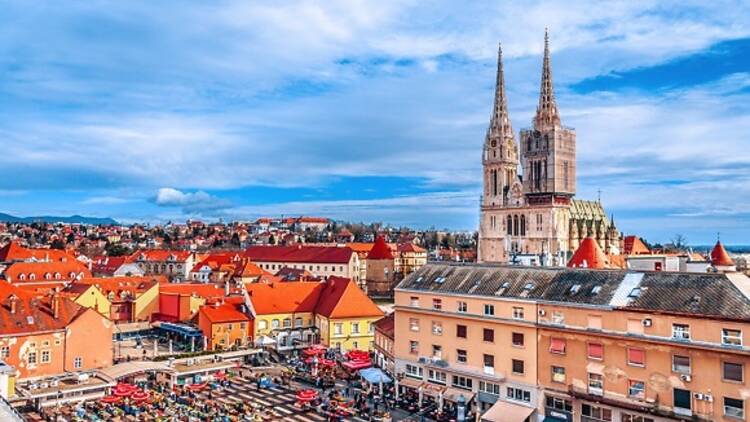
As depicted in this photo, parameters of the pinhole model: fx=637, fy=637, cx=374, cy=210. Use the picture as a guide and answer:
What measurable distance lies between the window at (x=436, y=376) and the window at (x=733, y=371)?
617 inches

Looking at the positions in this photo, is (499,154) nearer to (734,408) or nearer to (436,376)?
(436,376)

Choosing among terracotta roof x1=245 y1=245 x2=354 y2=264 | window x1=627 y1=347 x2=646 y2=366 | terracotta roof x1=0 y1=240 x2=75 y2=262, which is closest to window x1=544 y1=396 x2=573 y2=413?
window x1=627 y1=347 x2=646 y2=366

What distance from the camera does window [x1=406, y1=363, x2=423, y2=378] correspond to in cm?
3959

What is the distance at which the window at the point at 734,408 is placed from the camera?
87.5ft

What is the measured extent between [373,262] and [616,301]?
78427 mm

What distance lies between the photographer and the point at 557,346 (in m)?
33.1

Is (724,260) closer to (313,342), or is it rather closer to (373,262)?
(313,342)

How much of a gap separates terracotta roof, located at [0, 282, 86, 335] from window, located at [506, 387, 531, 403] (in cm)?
2905

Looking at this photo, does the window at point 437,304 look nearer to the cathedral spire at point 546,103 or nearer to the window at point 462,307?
the window at point 462,307

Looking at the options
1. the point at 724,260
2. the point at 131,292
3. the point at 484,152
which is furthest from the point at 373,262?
the point at 724,260

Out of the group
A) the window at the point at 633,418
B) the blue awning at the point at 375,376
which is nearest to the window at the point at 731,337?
the window at the point at 633,418

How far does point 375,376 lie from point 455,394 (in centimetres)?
569

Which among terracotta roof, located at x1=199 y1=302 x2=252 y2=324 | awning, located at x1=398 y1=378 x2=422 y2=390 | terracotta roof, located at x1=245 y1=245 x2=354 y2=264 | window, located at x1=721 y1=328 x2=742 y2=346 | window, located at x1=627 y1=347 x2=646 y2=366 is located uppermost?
terracotta roof, located at x1=245 y1=245 x2=354 y2=264

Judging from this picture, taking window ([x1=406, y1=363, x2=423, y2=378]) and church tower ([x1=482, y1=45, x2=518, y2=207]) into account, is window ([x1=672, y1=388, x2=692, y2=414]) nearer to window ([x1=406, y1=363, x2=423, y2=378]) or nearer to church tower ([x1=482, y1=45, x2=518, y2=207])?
window ([x1=406, y1=363, x2=423, y2=378])
